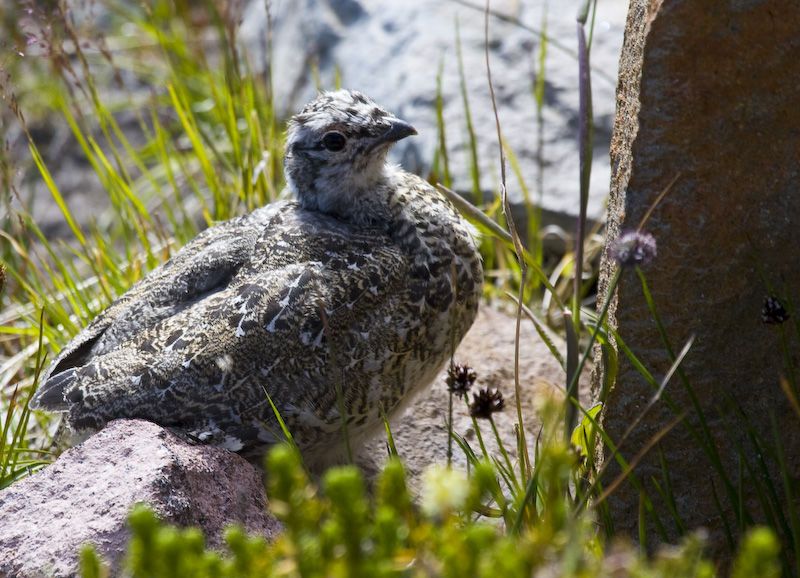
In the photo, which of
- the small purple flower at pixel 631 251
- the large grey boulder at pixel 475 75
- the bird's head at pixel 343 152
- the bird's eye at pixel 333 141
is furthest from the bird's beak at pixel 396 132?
the small purple flower at pixel 631 251

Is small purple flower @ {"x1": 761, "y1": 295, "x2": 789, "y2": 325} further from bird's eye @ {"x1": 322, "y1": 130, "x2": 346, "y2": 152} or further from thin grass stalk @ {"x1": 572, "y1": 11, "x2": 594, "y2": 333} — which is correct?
bird's eye @ {"x1": 322, "y1": 130, "x2": 346, "y2": 152}

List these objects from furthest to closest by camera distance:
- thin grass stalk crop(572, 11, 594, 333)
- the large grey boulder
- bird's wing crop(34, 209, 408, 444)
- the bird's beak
→ the large grey boulder, the bird's beak, bird's wing crop(34, 209, 408, 444), thin grass stalk crop(572, 11, 594, 333)

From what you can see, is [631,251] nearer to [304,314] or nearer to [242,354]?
[304,314]

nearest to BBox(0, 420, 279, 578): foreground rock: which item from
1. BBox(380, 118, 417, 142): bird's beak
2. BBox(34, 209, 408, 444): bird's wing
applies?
BBox(34, 209, 408, 444): bird's wing

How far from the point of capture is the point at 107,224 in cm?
580

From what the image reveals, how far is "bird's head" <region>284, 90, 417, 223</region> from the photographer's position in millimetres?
3338

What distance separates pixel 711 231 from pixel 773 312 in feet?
0.99

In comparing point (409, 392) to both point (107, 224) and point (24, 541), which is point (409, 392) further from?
point (107, 224)

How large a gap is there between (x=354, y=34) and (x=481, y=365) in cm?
311

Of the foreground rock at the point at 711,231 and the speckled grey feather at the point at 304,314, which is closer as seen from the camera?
the foreground rock at the point at 711,231

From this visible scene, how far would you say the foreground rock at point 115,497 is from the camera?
7.64ft

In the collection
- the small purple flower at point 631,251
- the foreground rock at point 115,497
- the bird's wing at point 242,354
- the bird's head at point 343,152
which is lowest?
the foreground rock at point 115,497

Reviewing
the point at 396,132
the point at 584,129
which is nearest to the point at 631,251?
the point at 584,129

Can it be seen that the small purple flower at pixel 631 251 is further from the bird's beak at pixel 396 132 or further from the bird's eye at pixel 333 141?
the bird's eye at pixel 333 141
